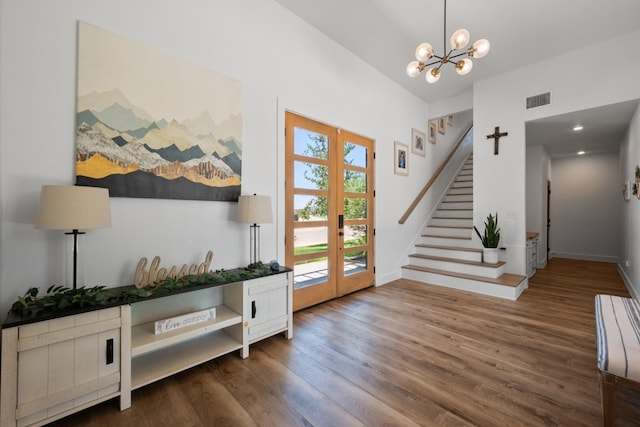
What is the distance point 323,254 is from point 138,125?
246 cm

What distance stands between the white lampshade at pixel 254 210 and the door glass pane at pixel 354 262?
1.83m

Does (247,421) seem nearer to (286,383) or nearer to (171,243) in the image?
(286,383)

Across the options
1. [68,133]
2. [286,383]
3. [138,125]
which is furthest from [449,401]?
[68,133]

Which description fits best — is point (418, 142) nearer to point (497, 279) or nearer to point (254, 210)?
point (497, 279)

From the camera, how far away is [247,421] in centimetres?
157

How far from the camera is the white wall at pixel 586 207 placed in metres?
6.45

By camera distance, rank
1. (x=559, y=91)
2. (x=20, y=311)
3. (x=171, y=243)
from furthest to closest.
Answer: (x=559, y=91) → (x=171, y=243) → (x=20, y=311)

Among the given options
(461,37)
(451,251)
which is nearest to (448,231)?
(451,251)

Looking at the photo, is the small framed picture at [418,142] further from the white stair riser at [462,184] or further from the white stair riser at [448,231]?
the white stair riser at [462,184]

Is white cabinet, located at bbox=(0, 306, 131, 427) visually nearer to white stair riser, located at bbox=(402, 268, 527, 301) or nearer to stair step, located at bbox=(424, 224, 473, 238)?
white stair riser, located at bbox=(402, 268, 527, 301)

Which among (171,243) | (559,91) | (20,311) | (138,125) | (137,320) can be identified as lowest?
(137,320)

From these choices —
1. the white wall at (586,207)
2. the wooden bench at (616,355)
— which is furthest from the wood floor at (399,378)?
the white wall at (586,207)

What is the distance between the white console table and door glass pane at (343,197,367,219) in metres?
1.95

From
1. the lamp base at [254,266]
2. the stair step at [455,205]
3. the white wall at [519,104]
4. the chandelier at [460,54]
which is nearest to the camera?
the chandelier at [460,54]
